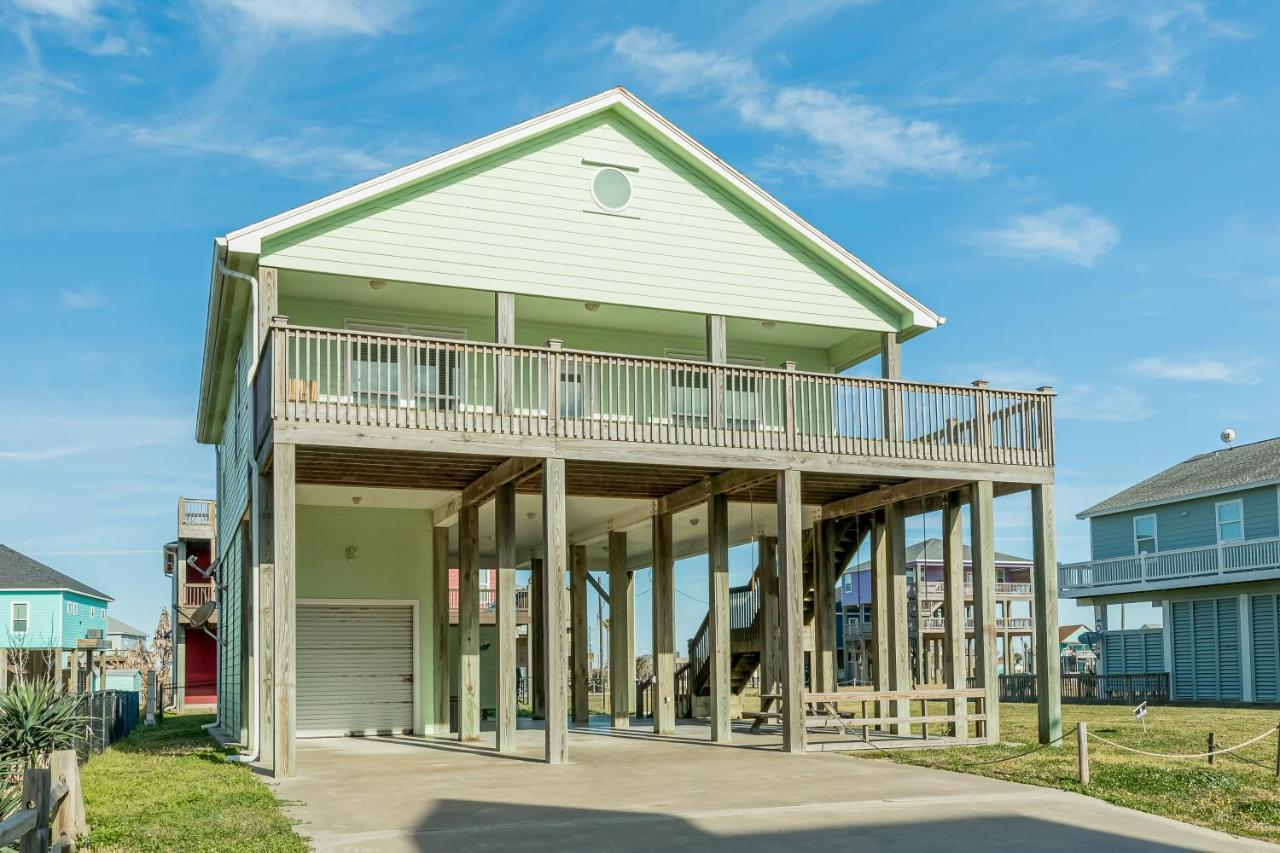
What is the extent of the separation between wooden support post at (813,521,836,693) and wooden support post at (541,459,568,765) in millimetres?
7089

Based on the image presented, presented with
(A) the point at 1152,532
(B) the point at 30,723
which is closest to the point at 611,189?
(B) the point at 30,723

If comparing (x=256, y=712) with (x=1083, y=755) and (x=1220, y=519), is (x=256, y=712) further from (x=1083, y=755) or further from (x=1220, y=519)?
(x=1220, y=519)

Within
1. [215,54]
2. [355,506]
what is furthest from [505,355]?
[215,54]

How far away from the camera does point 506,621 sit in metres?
17.5

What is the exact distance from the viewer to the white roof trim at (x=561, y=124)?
57.7 ft

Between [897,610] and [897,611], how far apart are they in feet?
0.05

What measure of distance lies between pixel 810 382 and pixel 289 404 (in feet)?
25.4

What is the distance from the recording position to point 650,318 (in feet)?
69.1

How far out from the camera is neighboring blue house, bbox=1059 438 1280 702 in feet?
120

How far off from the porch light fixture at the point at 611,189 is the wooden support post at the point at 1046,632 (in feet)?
26.4

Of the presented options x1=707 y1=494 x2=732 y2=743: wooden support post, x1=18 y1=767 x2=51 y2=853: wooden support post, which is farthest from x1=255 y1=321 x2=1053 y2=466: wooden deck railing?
x1=18 y1=767 x2=51 y2=853: wooden support post

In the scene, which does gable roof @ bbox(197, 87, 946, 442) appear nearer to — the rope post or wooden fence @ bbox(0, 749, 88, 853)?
wooden fence @ bbox(0, 749, 88, 853)

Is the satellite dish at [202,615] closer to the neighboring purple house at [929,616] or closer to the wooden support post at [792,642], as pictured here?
the neighboring purple house at [929,616]

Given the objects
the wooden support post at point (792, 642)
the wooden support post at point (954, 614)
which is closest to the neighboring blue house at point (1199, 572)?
the wooden support post at point (954, 614)
